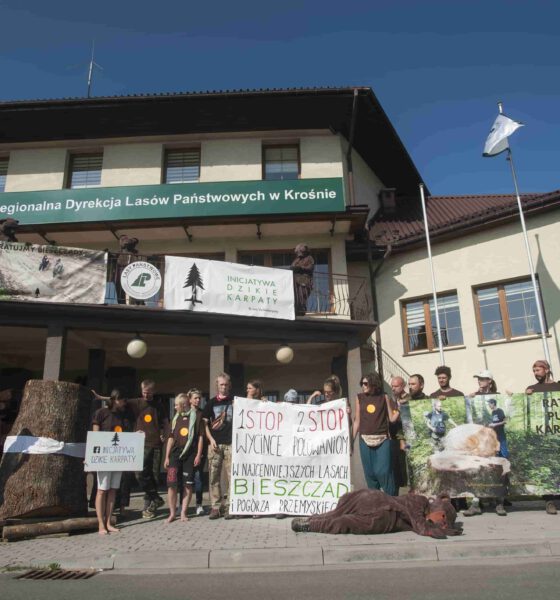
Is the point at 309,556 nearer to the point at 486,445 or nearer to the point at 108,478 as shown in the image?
the point at 108,478

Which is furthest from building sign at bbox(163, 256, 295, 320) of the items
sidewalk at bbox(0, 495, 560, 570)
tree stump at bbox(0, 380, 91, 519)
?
sidewalk at bbox(0, 495, 560, 570)

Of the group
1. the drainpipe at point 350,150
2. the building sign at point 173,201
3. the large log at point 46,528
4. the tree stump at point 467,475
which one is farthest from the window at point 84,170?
the tree stump at point 467,475

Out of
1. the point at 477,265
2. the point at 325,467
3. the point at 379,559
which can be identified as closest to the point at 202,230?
the point at 477,265

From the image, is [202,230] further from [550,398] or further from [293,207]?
[550,398]

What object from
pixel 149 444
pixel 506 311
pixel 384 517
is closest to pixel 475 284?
pixel 506 311

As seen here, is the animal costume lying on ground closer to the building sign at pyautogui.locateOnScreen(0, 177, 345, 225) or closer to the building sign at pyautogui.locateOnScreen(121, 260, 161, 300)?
the building sign at pyautogui.locateOnScreen(121, 260, 161, 300)

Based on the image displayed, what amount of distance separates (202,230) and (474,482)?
9580mm

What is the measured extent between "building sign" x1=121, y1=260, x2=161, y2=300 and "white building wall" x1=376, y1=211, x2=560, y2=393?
6827 millimetres

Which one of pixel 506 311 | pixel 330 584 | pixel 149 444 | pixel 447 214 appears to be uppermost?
pixel 447 214

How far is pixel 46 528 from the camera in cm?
616

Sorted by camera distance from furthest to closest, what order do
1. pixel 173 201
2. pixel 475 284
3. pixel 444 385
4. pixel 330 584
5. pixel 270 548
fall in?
pixel 475 284 < pixel 173 201 < pixel 444 385 < pixel 270 548 < pixel 330 584

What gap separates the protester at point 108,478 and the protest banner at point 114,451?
0.08 metres

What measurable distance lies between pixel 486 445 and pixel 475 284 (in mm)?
7193

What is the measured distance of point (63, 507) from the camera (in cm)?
649
